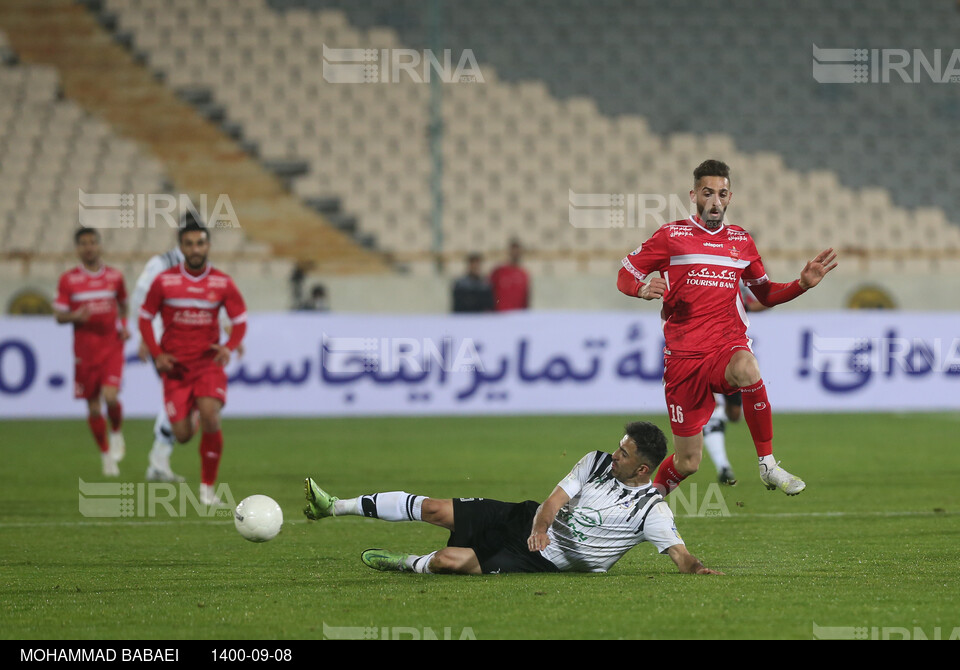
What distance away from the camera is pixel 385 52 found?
938 inches

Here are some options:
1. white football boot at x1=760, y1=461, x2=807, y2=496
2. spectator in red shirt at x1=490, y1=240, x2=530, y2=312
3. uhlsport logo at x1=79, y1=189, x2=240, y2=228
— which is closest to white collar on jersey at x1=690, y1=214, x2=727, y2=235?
white football boot at x1=760, y1=461, x2=807, y2=496

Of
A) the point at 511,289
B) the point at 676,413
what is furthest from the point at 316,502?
the point at 511,289

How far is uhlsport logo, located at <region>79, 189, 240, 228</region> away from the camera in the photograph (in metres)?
22.1

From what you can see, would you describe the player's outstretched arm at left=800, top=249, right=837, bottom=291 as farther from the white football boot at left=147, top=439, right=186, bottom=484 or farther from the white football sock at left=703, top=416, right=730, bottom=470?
the white football boot at left=147, top=439, right=186, bottom=484

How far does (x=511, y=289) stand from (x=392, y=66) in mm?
6179

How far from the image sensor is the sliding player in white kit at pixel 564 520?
672 cm

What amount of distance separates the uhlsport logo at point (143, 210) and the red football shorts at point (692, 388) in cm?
1507

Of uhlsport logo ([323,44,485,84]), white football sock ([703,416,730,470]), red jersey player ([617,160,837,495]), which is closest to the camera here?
red jersey player ([617,160,837,495])

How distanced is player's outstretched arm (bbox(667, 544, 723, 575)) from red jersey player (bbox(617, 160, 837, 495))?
1.10 meters

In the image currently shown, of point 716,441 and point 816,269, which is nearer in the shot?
point 816,269

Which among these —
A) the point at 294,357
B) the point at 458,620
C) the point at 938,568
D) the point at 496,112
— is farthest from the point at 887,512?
the point at 496,112

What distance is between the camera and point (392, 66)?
23531 millimetres

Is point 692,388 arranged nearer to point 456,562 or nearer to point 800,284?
point 800,284

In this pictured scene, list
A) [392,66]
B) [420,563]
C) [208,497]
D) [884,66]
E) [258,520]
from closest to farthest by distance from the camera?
[420,563], [258,520], [208,497], [392,66], [884,66]
